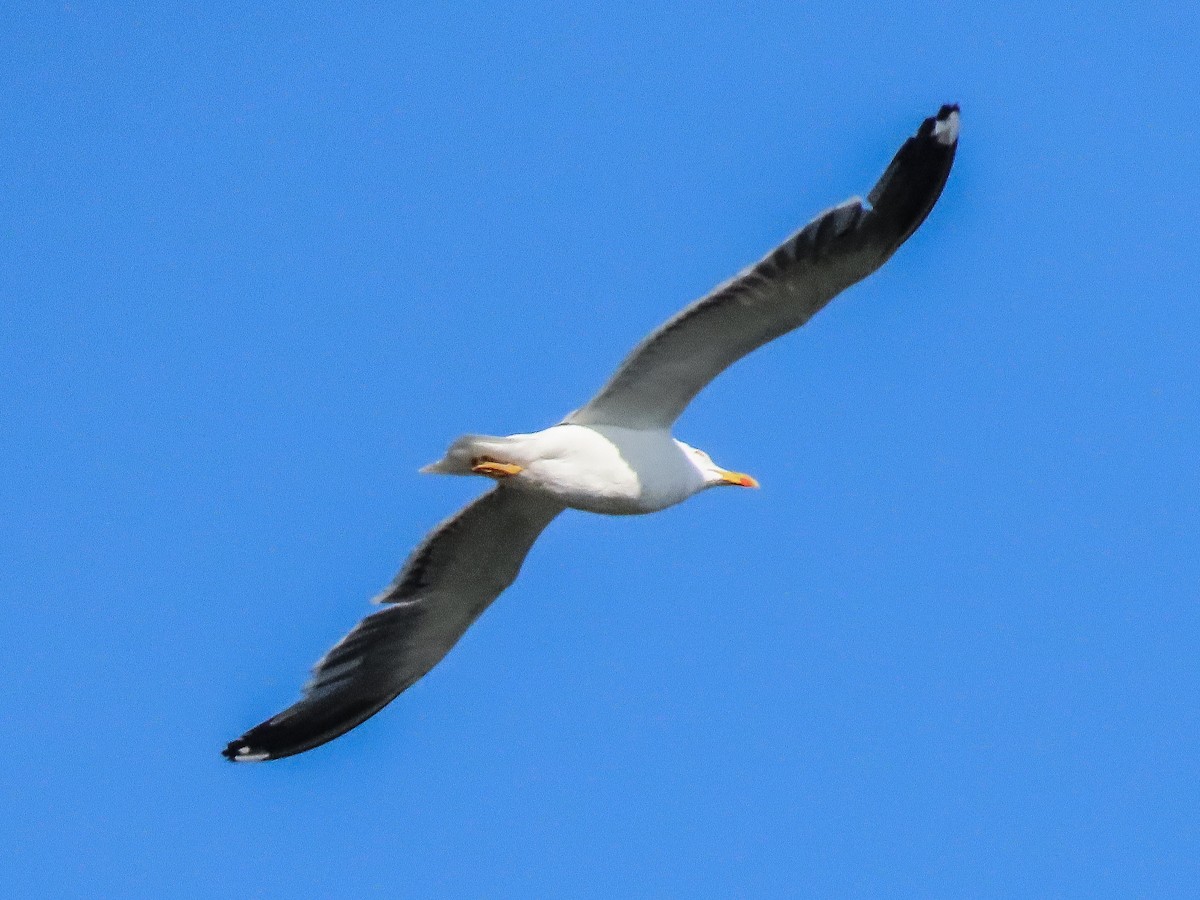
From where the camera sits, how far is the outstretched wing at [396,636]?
11352mm

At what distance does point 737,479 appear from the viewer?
11.4 metres

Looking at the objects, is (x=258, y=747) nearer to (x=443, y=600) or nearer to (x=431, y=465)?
(x=443, y=600)

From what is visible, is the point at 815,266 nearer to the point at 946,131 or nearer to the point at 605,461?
the point at 946,131

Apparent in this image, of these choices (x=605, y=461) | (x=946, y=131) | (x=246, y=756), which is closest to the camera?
(x=946, y=131)

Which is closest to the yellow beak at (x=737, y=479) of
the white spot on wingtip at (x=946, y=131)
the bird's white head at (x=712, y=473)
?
the bird's white head at (x=712, y=473)

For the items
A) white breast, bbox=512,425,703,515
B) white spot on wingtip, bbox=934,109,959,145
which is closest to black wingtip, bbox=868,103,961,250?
white spot on wingtip, bbox=934,109,959,145

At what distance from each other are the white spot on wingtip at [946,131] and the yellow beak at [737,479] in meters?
2.42

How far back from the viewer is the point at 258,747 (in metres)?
11.5

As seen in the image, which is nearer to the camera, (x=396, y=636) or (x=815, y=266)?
(x=815, y=266)

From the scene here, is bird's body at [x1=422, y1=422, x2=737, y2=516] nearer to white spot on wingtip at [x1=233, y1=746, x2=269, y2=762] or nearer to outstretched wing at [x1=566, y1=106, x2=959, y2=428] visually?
outstretched wing at [x1=566, y1=106, x2=959, y2=428]

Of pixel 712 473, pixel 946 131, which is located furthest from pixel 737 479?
pixel 946 131

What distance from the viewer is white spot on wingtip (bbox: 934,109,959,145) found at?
32.0 ft

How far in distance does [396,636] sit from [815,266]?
3281mm

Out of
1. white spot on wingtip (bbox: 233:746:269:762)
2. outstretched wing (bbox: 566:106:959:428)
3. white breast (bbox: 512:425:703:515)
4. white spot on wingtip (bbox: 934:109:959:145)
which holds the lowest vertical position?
white spot on wingtip (bbox: 233:746:269:762)
